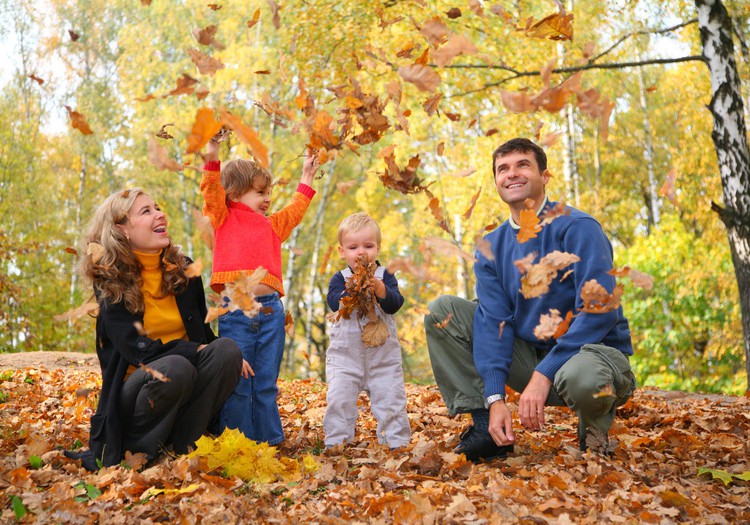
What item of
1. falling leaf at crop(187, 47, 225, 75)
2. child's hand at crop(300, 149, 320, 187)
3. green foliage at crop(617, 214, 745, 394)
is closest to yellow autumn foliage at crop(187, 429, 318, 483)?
child's hand at crop(300, 149, 320, 187)

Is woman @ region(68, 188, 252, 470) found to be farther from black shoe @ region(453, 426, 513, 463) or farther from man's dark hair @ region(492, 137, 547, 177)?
man's dark hair @ region(492, 137, 547, 177)

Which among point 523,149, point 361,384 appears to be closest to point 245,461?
point 361,384

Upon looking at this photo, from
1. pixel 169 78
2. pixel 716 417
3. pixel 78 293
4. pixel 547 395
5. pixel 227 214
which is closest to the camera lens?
pixel 547 395

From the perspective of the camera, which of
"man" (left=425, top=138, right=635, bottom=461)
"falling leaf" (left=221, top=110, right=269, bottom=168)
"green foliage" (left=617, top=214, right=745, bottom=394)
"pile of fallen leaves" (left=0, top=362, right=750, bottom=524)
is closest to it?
"pile of fallen leaves" (left=0, top=362, right=750, bottom=524)

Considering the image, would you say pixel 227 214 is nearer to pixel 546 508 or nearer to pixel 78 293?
pixel 546 508

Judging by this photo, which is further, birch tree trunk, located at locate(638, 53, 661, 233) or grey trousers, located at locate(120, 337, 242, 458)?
birch tree trunk, located at locate(638, 53, 661, 233)

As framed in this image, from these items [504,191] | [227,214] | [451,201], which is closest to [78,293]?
[451,201]

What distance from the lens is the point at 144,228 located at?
11.1 feet

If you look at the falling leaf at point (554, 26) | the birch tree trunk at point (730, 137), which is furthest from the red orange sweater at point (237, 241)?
the birch tree trunk at point (730, 137)

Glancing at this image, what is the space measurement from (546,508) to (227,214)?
2321 millimetres

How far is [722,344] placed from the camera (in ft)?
44.4

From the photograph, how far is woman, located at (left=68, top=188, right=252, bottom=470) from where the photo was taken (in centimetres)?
313

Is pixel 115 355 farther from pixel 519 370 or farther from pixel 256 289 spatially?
pixel 519 370

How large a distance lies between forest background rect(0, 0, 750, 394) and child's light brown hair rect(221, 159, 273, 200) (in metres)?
5.74
